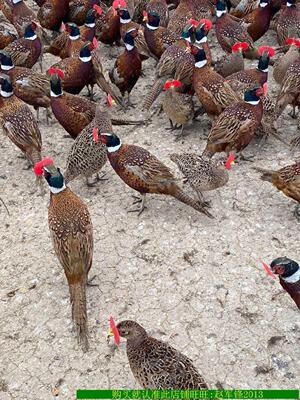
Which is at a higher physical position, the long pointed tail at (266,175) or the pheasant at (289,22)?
the pheasant at (289,22)

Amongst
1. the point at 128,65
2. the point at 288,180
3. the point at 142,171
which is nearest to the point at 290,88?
the point at 288,180

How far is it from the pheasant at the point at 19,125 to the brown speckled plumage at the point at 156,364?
3136mm

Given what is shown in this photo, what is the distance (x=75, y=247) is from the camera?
16.4 ft

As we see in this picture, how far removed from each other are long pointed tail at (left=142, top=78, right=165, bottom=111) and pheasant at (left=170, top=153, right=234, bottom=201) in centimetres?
188

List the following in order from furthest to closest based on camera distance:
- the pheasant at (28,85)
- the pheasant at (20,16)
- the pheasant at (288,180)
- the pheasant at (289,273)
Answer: the pheasant at (20,16), the pheasant at (28,85), the pheasant at (288,180), the pheasant at (289,273)

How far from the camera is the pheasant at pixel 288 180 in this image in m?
5.81

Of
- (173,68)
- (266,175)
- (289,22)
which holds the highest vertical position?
(289,22)

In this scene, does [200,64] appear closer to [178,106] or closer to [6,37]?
[178,106]

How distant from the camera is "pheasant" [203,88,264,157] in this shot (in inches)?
260

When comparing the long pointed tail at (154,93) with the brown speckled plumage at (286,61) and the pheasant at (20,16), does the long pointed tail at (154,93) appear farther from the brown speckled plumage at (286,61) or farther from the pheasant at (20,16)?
the pheasant at (20,16)

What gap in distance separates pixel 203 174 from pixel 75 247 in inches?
70.2

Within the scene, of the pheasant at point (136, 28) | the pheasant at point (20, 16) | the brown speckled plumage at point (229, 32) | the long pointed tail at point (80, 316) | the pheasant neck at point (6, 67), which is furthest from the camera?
the pheasant at point (20, 16)

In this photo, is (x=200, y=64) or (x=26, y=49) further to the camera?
(x=26, y=49)

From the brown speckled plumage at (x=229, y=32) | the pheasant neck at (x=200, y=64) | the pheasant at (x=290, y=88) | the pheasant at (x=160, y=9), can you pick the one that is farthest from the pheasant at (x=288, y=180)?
the pheasant at (x=160, y=9)
